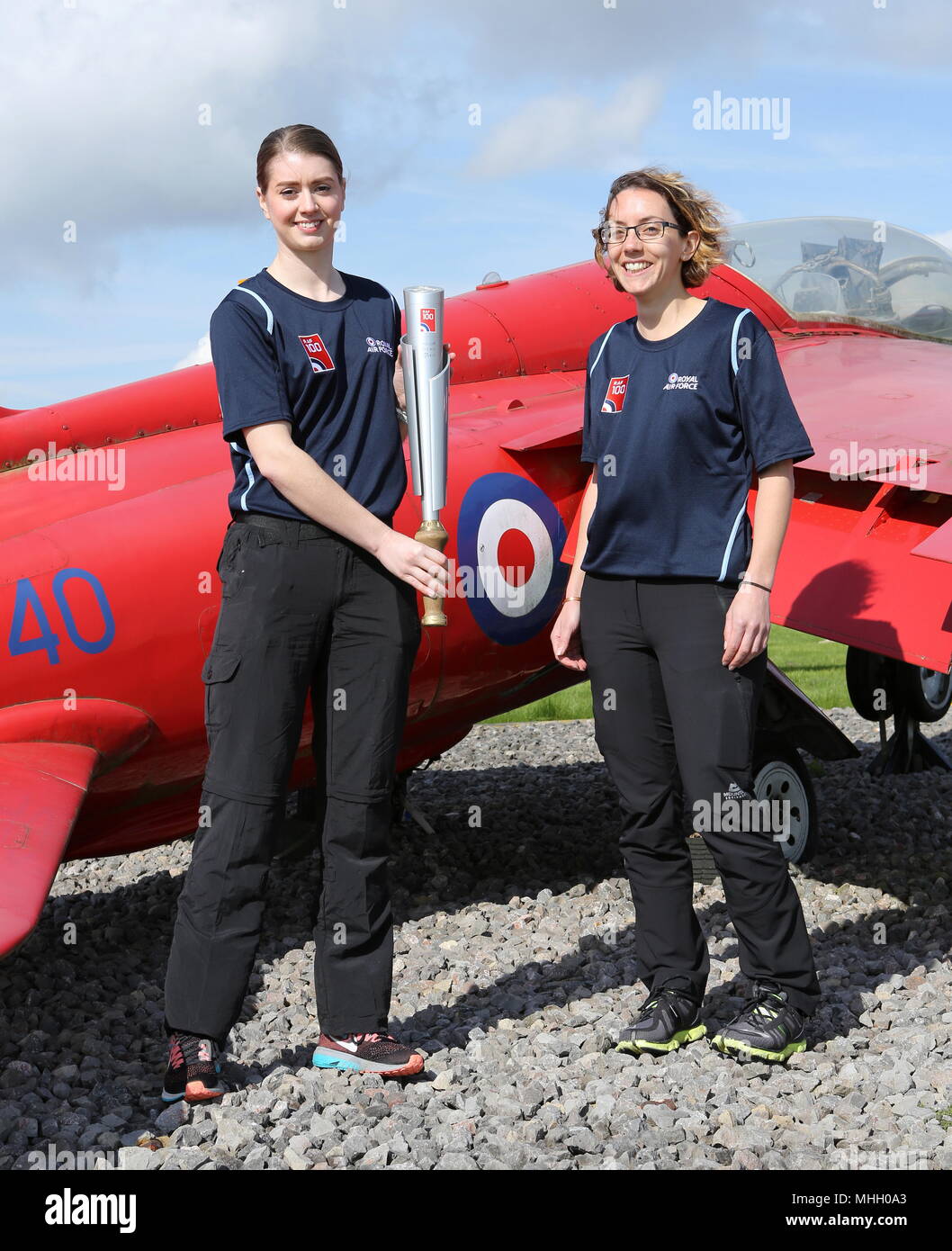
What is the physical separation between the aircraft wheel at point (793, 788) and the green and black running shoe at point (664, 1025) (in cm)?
258

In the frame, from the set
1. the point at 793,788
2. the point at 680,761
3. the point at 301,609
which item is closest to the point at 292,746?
the point at 301,609

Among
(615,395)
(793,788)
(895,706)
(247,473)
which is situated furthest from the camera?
(895,706)

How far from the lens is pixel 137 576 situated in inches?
166

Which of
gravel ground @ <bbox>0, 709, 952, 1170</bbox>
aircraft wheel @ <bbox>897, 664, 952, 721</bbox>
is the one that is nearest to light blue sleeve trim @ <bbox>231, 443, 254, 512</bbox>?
gravel ground @ <bbox>0, 709, 952, 1170</bbox>

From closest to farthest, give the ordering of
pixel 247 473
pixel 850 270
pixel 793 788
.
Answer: pixel 247 473
pixel 793 788
pixel 850 270

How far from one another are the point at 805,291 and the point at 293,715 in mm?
4592

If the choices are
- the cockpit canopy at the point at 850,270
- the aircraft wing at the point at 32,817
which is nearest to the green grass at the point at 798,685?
the cockpit canopy at the point at 850,270

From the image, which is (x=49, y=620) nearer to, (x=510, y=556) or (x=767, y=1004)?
(x=510, y=556)

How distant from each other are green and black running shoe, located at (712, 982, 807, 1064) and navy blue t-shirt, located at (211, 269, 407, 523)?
1.76 m

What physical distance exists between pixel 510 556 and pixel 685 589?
1614 millimetres

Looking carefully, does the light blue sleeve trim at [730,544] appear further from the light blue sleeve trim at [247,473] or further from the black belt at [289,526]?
Answer: the light blue sleeve trim at [247,473]

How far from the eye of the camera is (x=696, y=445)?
11.3ft

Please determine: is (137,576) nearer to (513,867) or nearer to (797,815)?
(513,867)
